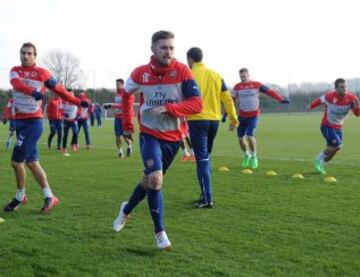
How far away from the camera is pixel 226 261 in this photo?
184 inches

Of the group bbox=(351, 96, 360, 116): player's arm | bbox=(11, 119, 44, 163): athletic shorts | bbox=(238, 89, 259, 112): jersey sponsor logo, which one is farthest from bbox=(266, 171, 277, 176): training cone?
bbox=(11, 119, 44, 163): athletic shorts

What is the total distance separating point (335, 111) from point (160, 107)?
671 cm

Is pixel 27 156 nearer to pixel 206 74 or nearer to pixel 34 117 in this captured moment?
pixel 34 117

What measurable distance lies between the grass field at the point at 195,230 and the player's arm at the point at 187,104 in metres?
1.31

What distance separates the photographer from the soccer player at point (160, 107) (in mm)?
5105

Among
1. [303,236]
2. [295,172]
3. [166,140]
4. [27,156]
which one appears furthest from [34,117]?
[295,172]

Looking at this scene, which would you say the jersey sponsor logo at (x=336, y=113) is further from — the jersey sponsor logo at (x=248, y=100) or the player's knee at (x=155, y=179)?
the player's knee at (x=155, y=179)

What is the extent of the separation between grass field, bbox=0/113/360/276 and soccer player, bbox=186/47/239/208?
384 mm

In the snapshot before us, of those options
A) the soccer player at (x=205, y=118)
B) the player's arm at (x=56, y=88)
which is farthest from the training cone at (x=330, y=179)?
the player's arm at (x=56, y=88)

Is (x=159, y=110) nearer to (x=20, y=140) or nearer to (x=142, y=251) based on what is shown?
(x=142, y=251)

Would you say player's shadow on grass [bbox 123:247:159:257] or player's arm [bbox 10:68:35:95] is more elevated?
player's arm [bbox 10:68:35:95]

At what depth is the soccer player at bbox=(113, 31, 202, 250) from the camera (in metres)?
5.11

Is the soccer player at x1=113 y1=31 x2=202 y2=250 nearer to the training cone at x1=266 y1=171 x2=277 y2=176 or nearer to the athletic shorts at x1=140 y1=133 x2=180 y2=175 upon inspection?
the athletic shorts at x1=140 y1=133 x2=180 y2=175

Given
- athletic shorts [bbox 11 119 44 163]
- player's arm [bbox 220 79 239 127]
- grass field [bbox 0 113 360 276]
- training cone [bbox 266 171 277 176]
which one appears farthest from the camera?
training cone [bbox 266 171 277 176]
